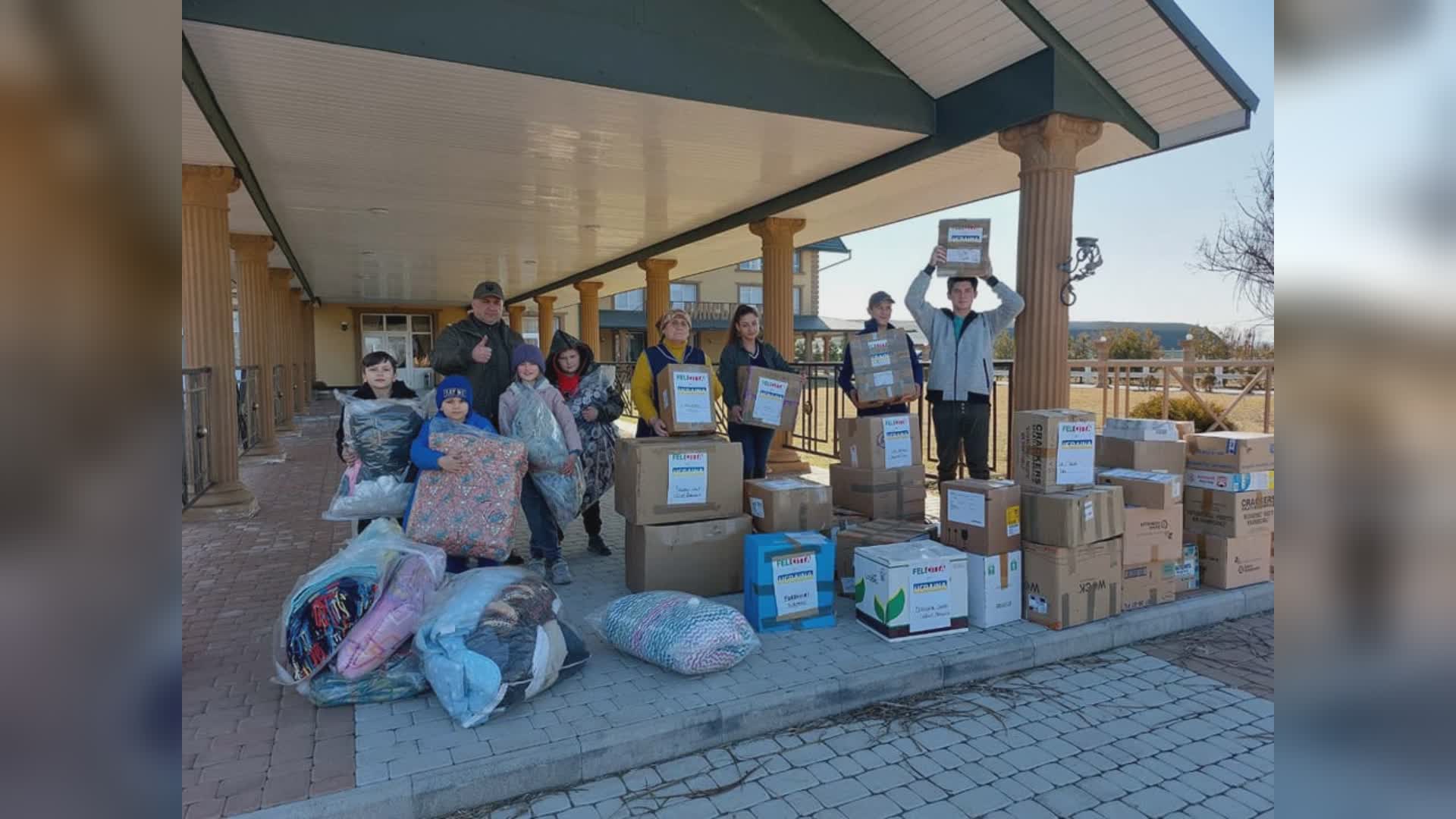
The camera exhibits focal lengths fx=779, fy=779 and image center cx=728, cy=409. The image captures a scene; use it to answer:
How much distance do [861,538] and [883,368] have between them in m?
1.46

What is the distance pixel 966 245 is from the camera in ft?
16.6

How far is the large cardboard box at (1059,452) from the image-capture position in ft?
13.6

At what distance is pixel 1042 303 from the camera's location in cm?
558

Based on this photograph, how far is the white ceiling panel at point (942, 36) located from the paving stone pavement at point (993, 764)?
418 centimetres

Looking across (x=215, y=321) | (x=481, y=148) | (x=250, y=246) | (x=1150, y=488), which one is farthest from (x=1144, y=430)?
(x=250, y=246)

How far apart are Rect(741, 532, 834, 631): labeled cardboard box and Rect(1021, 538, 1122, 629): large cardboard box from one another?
107 centimetres

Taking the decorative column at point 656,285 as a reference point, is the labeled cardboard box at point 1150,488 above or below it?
below

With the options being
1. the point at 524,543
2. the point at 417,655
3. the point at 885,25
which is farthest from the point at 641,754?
the point at 885,25

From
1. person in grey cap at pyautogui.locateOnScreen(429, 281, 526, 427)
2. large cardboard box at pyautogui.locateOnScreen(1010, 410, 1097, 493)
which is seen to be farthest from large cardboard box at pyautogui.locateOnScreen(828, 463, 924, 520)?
person in grey cap at pyautogui.locateOnScreen(429, 281, 526, 427)

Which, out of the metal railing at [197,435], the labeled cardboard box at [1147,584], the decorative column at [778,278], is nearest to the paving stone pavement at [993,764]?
the labeled cardboard box at [1147,584]

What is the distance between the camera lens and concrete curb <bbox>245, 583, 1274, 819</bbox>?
258 centimetres

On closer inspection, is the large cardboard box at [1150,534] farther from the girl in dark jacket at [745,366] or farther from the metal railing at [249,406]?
the metal railing at [249,406]

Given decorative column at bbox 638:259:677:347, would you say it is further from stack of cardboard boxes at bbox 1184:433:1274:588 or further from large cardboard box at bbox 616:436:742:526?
stack of cardboard boxes at bbox 1184:433:1274:588
